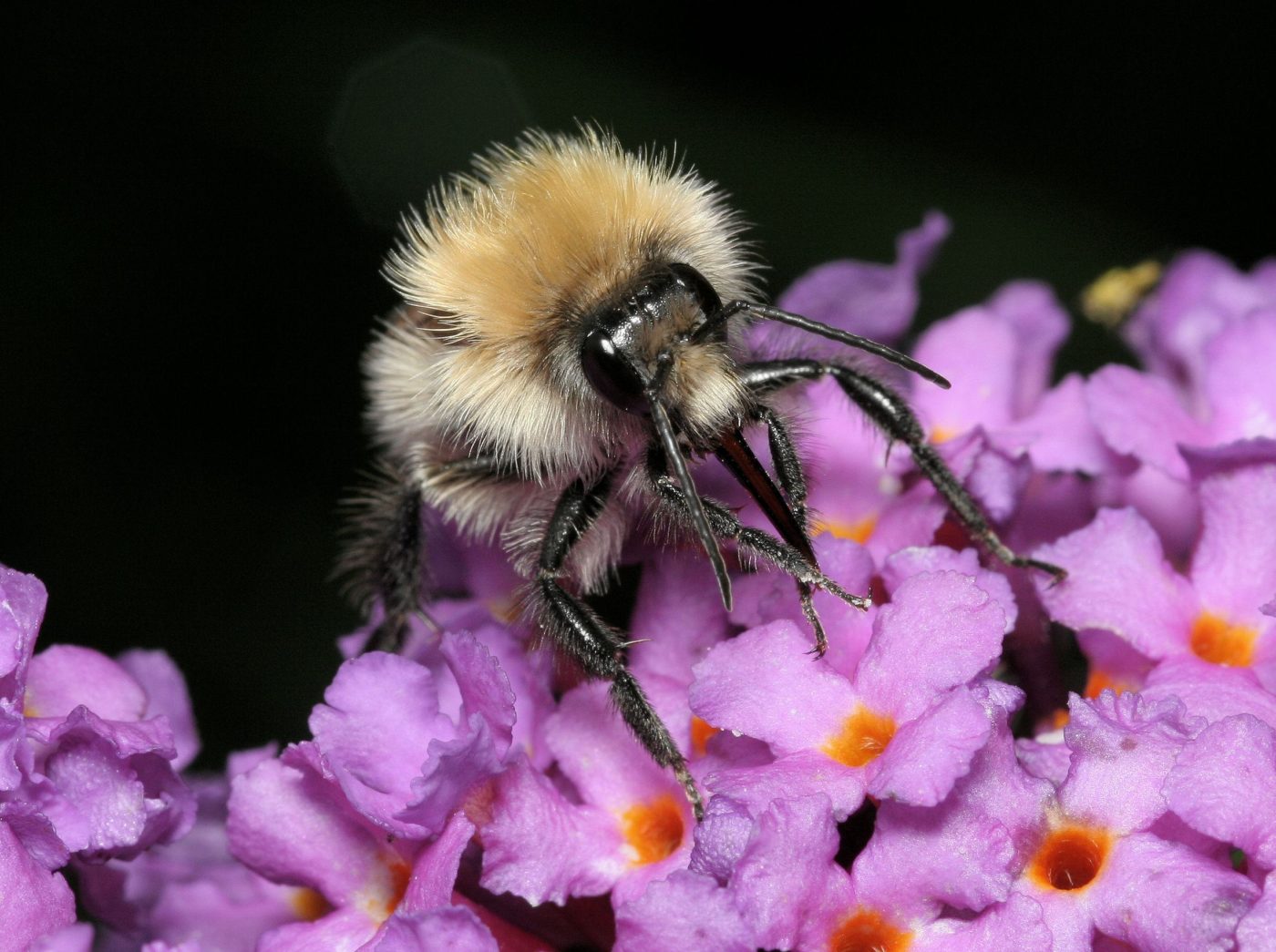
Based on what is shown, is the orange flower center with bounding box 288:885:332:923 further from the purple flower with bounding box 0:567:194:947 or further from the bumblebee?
the bumblebee

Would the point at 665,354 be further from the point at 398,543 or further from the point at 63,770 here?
the point at 63,770

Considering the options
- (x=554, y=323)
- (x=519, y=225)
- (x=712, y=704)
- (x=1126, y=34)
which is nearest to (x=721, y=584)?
(x=712, y=704)

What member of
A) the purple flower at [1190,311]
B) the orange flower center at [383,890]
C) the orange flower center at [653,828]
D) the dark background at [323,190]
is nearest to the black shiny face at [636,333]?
the orange flower center at [653,828]

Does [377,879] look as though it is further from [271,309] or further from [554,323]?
[271,309]

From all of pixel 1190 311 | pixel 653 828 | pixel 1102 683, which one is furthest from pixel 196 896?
pixel 1190 311

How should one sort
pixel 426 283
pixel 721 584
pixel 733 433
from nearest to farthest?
1. pixel 721 584
2. pixel 733 433
3. pixel 426 283

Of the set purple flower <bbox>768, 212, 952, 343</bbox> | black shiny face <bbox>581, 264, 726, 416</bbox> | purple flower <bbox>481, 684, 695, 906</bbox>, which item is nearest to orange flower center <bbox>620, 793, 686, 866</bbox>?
purple flower <bbox>481, 684, 695, 906</bbox>
